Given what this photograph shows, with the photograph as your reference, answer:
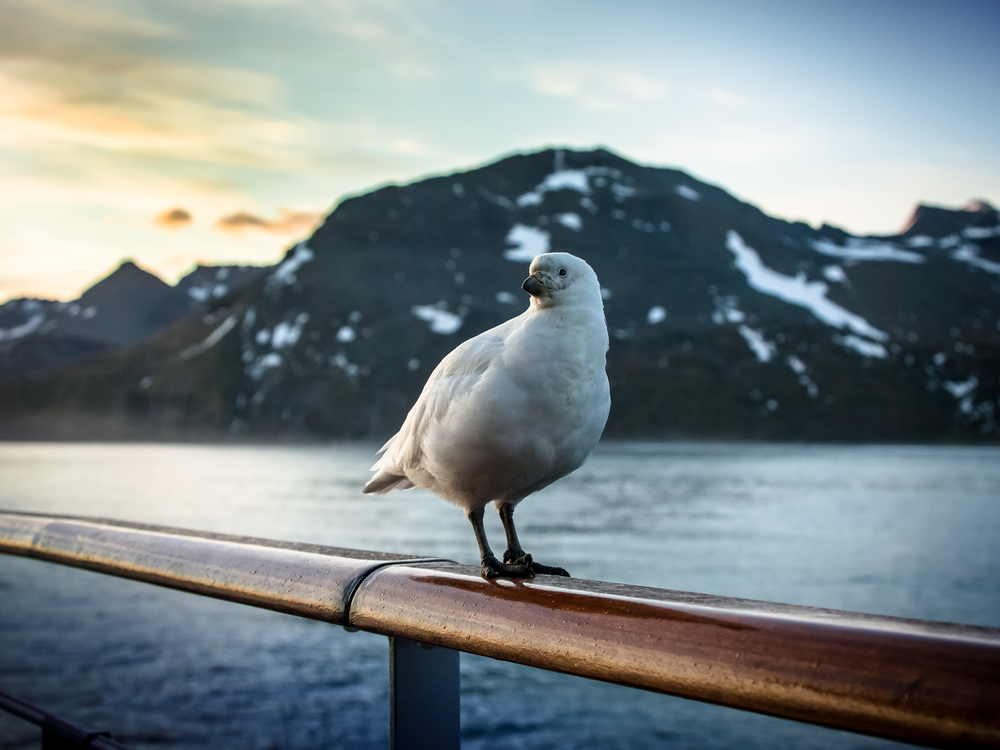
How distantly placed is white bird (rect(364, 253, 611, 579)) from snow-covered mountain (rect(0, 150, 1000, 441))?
115 metres

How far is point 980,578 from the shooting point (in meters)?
34.1

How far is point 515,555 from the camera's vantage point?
2.08 m

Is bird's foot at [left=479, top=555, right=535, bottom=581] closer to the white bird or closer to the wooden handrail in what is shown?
the white bird

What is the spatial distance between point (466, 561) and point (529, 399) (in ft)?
57.6

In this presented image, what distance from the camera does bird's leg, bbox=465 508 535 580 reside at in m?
1.46

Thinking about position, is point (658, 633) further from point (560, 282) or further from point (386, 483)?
point (386, 483)

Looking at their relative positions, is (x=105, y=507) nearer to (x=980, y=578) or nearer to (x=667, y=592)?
(x=980, y=578)

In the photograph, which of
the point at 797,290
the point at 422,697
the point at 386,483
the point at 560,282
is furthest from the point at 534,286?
the point at 797,290

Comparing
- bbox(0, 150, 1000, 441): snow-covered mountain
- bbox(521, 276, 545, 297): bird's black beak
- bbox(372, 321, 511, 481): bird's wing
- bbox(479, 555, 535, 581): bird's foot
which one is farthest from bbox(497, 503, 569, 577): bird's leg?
bbox(0, 150, 1000, 441): snow-covered mountain

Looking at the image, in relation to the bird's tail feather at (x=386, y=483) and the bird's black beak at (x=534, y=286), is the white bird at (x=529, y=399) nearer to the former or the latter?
the bird's black beak at (x=534, y=286)

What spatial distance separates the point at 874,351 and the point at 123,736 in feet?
439

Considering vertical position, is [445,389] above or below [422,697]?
above

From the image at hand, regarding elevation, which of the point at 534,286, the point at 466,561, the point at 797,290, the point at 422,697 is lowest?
the point at 466,561

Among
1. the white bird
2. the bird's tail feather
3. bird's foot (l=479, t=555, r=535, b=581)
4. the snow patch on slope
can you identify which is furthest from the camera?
the snow patch on slope
